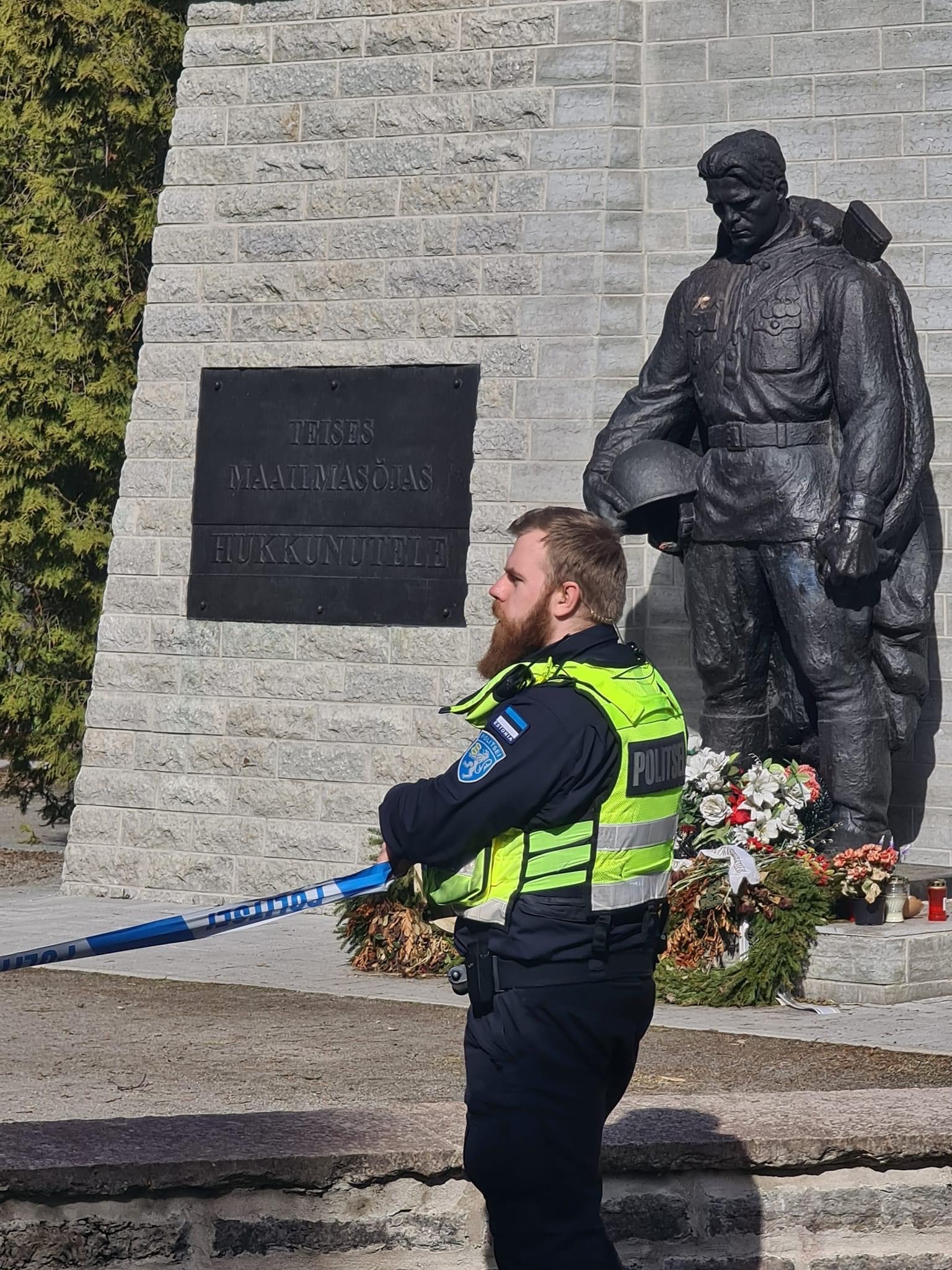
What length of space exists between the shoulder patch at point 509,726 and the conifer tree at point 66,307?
814 centimetres

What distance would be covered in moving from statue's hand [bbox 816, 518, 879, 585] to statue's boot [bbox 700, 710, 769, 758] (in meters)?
0.88

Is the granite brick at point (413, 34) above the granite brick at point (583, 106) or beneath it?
above

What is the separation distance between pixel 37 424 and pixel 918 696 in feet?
17.1

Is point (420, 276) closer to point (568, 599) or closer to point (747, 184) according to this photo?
point (747, 184)

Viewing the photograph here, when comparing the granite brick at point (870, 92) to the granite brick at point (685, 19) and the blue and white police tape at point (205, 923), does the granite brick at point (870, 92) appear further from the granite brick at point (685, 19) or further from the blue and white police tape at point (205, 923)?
the blue and white police tape at point (205, 923)

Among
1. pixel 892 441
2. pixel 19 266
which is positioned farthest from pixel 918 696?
pixel 19 266

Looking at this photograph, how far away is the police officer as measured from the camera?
3322mm

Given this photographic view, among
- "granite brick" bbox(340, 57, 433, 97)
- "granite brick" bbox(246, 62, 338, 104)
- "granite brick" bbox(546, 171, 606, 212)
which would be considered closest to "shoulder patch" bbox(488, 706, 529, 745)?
"granite brick" bbox(546, 171, 606, 212)

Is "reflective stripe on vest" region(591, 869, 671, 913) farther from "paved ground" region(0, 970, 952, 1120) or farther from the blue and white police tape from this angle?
"paved ground" region(0, 970, 952, 1120)

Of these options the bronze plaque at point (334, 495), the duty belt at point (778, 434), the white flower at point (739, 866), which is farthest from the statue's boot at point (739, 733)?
the bronze plaque at point (334, 495)

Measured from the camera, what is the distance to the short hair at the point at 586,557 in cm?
349

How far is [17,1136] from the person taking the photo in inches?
154

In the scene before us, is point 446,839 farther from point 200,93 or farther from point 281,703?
point 200,93

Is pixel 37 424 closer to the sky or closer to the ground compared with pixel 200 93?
closer to the ground
